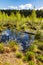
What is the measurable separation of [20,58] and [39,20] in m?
40.7

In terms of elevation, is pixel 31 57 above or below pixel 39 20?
above

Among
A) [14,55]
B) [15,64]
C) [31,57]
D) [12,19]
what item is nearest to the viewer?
[15,64]

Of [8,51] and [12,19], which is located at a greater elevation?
[8,51]

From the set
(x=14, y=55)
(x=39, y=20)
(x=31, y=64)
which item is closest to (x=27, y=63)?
(x=31, y=64)

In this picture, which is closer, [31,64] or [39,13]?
[31,64]

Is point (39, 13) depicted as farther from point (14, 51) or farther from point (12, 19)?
point (14, 51)

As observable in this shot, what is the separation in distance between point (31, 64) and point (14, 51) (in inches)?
163

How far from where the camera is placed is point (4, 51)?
14523mm

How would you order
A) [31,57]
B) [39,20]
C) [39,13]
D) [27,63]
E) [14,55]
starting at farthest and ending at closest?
[39,13], [39,20], [14,55], [31,57], [27,63]

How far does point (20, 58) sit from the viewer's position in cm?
1352

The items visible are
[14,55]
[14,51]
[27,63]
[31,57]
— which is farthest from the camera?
[14,51]

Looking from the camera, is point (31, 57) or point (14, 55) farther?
point (14, 55)

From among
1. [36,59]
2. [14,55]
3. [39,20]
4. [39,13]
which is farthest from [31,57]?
[39,13]

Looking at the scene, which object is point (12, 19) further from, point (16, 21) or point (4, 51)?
point (4, 51)
